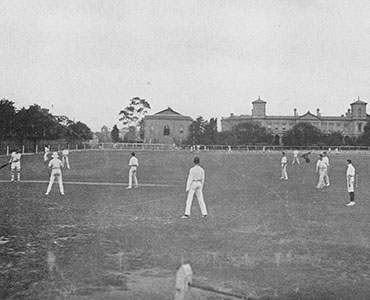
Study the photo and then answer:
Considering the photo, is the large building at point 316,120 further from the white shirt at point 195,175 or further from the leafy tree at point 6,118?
the white shirt at point 195,175

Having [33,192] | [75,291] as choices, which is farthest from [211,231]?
[33,192]

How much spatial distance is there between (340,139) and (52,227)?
102415 millimetres

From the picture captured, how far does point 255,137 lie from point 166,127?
25.6 m

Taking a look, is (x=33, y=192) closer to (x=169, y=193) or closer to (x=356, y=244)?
(x=169, y=193)

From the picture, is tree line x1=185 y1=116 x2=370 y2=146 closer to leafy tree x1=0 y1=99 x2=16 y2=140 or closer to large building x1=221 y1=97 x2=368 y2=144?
large building x1=221 y1=97 x2=368 y2=144

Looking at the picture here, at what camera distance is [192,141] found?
327ft

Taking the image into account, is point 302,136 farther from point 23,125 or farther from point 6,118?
point 6,118

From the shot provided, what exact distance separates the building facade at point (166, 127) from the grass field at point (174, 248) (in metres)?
99.9

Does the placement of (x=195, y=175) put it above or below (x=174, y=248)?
above

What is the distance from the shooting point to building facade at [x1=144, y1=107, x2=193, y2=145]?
116500 mm

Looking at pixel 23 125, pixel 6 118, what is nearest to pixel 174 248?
pixel 6 118

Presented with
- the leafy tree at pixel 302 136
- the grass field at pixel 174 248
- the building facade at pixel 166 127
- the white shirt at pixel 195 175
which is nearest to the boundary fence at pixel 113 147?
the leafy tree at pixel 302 136

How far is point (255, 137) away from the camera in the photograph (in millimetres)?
102188

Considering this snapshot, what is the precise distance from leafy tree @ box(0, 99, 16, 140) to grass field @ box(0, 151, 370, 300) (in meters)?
35.5
